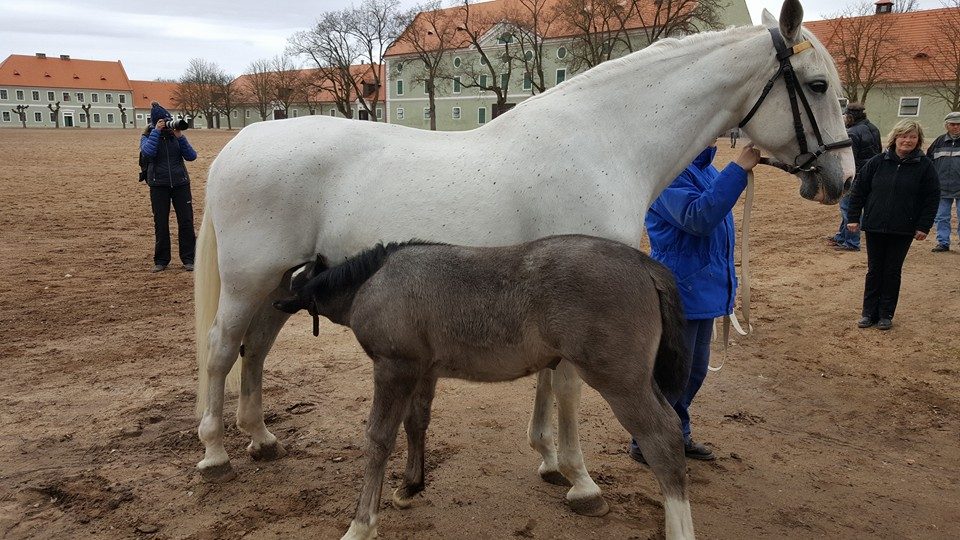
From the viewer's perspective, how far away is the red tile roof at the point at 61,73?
90.2m

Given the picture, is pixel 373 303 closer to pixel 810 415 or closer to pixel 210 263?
pixel 210 263

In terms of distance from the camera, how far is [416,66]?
64.1m

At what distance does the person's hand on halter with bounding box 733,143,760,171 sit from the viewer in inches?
122

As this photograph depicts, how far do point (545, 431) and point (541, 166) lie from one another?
1609 mm

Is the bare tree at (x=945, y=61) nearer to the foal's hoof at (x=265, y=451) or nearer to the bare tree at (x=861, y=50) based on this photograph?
the bare tree at (x=861, y=50)

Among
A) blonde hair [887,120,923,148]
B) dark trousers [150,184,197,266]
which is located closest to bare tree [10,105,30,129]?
dark trousers [150,184,197,266]

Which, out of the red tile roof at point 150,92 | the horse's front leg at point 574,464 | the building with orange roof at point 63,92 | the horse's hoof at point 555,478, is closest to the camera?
the horse's front leg at point 574,464

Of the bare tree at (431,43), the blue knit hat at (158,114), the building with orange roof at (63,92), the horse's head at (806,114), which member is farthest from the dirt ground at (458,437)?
the building with orange roof at (63,92)

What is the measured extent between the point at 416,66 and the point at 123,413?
6395 cm

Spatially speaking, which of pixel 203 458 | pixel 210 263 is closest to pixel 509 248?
pixel 210 263

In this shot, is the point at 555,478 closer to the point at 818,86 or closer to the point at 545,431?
the point at 545,431

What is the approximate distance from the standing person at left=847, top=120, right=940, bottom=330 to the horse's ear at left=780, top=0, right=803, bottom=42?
15.9ft

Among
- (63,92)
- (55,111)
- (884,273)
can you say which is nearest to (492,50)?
(884,273)

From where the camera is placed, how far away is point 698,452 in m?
4.01
